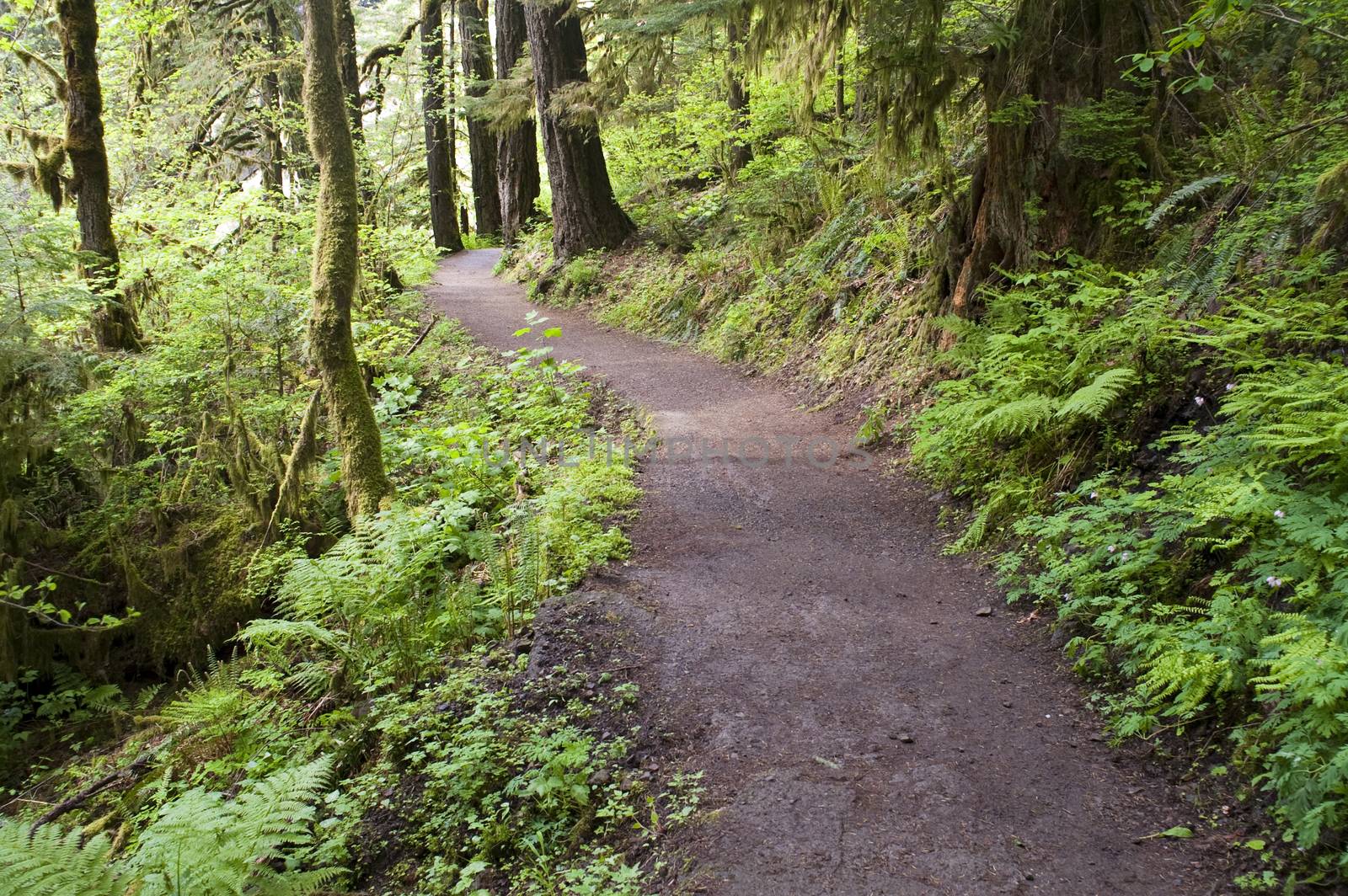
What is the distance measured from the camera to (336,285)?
7238 millimetres

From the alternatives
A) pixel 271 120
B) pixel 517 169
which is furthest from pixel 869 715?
pixel 517 169

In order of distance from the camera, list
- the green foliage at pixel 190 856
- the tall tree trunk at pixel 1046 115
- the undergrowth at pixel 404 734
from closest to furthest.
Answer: the green foliage at pixel 190 856 < the undergrowth at pixel 404 734 < the tall tree trunk at pixel 1046 115

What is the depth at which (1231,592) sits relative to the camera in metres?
3.51

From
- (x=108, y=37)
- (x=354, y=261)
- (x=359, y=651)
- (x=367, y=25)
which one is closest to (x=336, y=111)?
(x=354, y=261)

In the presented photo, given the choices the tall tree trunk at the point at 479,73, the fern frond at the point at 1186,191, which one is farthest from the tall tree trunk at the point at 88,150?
the tall tree trunk at the point at 479,73

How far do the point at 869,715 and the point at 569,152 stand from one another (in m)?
13.8

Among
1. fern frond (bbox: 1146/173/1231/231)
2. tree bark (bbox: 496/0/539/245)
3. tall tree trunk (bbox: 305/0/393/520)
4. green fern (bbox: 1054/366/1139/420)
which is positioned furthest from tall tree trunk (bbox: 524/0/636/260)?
green fern (bbox: 1054/366/1139/420)

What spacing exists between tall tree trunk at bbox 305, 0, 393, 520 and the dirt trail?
2.77 metres

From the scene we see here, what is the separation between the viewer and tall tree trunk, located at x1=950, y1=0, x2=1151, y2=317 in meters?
6.64

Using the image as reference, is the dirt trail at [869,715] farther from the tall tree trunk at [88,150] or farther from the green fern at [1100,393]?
the tall tree trunk at [88,150]

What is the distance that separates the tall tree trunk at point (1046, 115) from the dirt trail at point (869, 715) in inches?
104

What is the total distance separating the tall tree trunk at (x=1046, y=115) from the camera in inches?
262

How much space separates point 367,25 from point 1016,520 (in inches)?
1277

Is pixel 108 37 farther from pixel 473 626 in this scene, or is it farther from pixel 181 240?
pixel 473 626
